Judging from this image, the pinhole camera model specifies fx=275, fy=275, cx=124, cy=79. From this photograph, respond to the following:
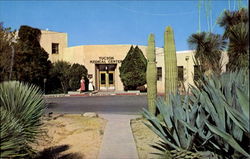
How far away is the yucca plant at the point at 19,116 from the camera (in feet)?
10.2

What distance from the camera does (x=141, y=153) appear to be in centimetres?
638

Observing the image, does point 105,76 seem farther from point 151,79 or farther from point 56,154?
point 56,154

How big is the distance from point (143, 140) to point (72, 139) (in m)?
2.08

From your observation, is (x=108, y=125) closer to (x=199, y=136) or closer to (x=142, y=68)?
(x=199, y=136)

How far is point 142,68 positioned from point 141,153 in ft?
78.4

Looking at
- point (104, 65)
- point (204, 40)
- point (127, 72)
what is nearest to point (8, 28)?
point (204, 40)

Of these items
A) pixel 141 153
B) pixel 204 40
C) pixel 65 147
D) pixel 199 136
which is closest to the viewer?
pixel 199 136

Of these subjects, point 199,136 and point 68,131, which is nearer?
point 199,136

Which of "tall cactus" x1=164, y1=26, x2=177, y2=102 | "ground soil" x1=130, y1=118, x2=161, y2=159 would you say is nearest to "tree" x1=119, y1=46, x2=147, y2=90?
"ground soil" x1=130, y1=118, x2=161, y2=159

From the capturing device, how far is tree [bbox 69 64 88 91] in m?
30.1

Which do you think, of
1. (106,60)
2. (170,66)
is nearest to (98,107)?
(170,66)

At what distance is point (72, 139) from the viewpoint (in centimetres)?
805

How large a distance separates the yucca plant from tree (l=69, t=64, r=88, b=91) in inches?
1021

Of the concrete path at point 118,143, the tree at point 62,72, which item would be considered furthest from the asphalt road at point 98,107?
the tree at point 62,72
